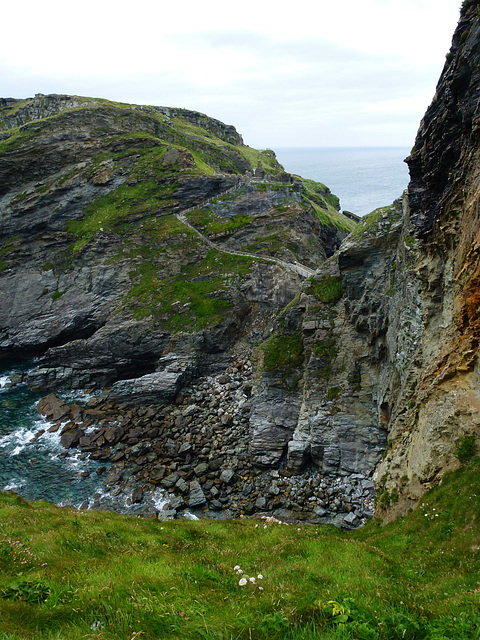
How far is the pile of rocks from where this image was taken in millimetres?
29438

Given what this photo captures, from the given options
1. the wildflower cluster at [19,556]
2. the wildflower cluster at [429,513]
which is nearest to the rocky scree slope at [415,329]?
the wildflower cluster at [429,513]

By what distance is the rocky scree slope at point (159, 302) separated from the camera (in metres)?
36.5

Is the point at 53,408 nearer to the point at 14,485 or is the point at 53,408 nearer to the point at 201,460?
the point at 14,485

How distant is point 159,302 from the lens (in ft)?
204

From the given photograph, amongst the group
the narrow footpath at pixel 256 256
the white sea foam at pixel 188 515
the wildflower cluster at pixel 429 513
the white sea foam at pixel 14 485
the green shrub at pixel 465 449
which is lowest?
the white sea foam at pixel 14 485

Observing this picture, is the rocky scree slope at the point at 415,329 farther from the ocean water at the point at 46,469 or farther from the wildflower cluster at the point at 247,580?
the ocean water at the point at 46,469

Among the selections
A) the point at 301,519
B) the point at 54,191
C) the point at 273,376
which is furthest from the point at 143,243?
the point at 301,519

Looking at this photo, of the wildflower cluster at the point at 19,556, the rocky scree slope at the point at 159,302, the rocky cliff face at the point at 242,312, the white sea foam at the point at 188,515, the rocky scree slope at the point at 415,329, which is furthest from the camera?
the rocky scree slope at the point at 159,302

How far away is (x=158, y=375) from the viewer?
164 feet

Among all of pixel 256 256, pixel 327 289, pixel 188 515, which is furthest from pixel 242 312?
pixel 188 515

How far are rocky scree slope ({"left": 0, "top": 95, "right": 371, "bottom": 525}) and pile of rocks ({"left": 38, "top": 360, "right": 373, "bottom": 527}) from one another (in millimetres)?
168

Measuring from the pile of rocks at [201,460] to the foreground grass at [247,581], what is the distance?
13.2 metres

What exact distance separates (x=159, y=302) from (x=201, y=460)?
32391 millimetres

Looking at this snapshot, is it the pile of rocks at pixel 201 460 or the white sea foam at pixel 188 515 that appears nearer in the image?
the pile of rocks at pixel 201 460
